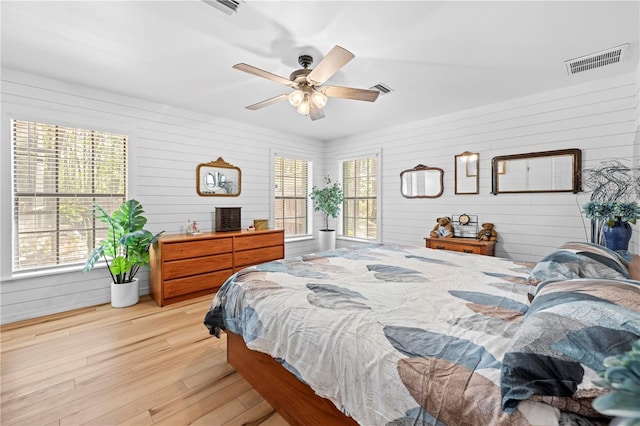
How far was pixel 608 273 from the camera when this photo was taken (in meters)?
1.51

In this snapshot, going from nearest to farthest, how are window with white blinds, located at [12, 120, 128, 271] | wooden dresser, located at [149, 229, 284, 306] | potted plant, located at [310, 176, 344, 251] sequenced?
1. window with white blinds, located at [12, 120, 128, 271]
2. wooden dresser, located at [149, 229, 284, 306]
3. potted plant, located at [310, 176, 344, 251]

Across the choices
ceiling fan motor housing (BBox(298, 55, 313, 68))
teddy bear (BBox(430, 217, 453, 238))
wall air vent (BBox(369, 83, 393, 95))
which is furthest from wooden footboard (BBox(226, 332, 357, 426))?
teddy bear (BBox(430, 217, 453, 238))

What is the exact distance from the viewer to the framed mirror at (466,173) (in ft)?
13.2

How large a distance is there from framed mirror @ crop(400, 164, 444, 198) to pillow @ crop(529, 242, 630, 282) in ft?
8.81

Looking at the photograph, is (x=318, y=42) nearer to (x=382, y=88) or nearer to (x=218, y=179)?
(x=382, y=88)

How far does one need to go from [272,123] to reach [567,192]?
4.32 metres

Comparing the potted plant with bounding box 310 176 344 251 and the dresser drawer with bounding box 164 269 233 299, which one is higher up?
the potted plant with bounding box 310 176 344 251

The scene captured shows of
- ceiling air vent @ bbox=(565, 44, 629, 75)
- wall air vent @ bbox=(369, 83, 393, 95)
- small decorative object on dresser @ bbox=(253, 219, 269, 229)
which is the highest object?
wall air vent @ bbox=(369, 83, 393, 95)

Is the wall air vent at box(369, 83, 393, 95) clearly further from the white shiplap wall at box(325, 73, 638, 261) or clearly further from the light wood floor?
the light wood floor

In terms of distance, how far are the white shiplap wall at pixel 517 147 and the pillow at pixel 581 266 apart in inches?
73.5

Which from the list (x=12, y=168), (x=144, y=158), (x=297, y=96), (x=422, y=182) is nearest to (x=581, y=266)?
(x=297, y=96)

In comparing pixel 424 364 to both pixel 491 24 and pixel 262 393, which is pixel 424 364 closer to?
pixel 262 393

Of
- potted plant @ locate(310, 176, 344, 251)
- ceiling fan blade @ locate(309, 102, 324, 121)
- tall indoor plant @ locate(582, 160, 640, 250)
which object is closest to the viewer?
tall indoor plant @ locate(582, 160, 640, 250)

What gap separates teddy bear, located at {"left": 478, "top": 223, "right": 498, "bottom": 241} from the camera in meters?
3.79
